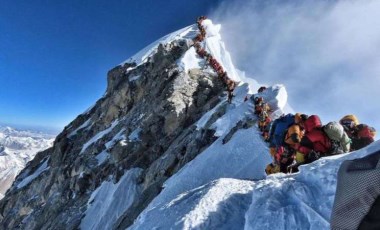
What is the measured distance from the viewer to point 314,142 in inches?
440

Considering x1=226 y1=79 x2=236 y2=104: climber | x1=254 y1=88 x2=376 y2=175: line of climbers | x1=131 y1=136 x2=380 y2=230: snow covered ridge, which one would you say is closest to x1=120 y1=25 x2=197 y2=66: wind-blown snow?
x1=226 y1=79 x2=236 y2=104: climber

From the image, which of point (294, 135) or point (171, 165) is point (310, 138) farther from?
point (171, 165)

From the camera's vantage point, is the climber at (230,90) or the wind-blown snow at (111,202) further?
the wind-blown snow at (111,202)

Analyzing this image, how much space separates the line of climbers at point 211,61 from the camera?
32.2 meters

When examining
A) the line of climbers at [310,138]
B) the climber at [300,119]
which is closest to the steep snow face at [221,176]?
the line of climbers at [310,138]

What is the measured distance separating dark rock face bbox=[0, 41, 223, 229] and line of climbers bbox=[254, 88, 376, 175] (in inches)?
411

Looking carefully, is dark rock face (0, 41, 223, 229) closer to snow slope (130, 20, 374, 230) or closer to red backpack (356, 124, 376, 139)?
red backpack (356, 124, 376, 139)

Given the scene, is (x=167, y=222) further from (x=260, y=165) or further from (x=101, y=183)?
(x=101, y=183)

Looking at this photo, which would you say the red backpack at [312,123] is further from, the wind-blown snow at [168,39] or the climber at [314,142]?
the wind-blown snow at [168,39]

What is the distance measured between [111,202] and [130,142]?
25.0ft

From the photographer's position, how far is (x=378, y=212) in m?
2.88

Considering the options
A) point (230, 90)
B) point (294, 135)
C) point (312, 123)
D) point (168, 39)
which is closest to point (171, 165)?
point (230, 90)

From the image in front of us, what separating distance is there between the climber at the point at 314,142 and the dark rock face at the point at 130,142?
12264mm

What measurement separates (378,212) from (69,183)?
4245 cm
